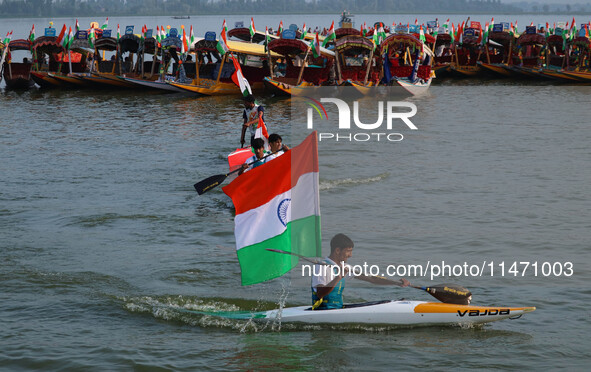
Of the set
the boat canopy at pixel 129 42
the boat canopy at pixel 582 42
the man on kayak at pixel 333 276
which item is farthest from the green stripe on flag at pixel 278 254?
the boat canopy at pixel 582 42

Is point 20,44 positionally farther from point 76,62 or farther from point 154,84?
point 154,84

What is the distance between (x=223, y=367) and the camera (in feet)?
32.6

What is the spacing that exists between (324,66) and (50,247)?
96.3 feet

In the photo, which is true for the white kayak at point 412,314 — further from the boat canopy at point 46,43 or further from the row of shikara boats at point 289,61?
the boat canopy at point 46,43

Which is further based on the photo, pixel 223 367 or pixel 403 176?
pixel 403 176

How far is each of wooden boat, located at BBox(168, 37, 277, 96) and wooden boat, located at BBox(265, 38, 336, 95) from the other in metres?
0.94

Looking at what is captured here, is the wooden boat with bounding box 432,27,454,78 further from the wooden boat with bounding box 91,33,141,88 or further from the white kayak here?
the white kayak

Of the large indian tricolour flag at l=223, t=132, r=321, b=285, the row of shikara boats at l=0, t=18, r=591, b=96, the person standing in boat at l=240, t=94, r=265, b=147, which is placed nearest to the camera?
the large indian tricolour flag at l=223, t=132, r=321, b=285

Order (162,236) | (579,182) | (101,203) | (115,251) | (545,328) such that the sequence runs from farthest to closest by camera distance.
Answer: (579,182) → (101,203) → (162,236) → (115,251) → (545,328)

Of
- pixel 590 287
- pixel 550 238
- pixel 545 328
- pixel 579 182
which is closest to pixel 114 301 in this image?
pixel 545 328

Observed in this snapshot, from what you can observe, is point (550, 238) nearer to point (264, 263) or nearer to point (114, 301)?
point (264, 263)

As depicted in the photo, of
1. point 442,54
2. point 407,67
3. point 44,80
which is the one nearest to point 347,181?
point 407,67

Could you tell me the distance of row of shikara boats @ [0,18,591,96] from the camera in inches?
1555

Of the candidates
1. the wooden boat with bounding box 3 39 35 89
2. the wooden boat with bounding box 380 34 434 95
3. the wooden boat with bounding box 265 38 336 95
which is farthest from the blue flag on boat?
the wooden boat with bounding box 3 39 35 89
